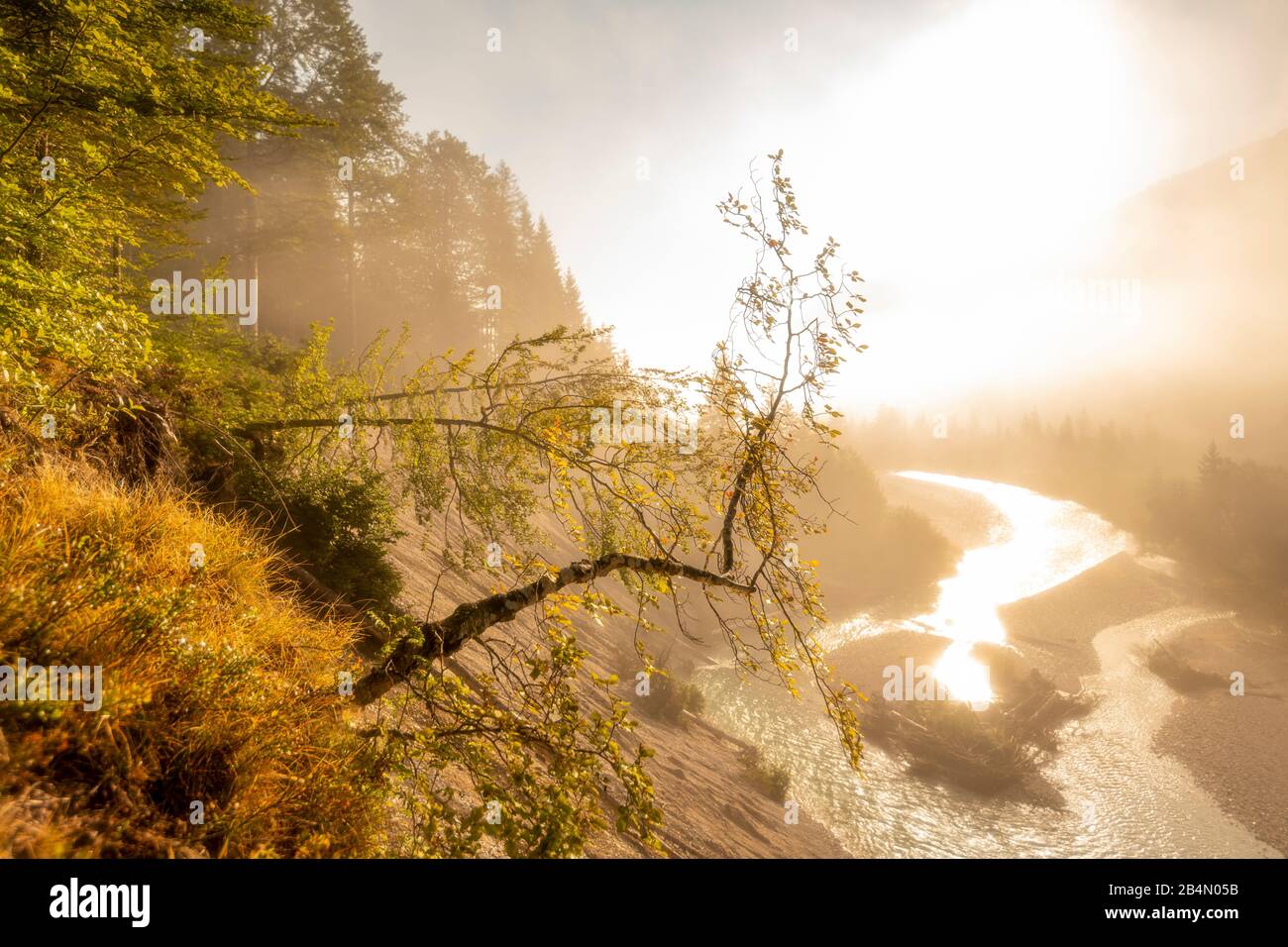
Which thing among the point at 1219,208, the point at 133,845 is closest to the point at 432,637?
the point at 133,845

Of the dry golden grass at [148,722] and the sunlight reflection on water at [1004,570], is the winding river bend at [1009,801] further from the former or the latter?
the dry golden grass at [148,722]

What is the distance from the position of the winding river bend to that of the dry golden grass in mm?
15657

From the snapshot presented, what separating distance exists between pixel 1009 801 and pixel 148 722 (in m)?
24.1

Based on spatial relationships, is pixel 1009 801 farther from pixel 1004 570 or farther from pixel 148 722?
pixel 1004 570

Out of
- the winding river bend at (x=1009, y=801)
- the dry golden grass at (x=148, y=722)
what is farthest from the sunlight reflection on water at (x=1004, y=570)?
the dry golden grass at (x=148, y=722)

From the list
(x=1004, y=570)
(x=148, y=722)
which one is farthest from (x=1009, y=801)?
(x=1004, y=570)

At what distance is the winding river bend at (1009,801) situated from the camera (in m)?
15.3

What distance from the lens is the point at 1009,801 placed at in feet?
57.8

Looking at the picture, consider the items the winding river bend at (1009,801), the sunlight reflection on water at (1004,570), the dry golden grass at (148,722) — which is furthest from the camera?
the sunlight reflection on water at (1004,570)

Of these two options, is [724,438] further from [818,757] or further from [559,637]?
[818,757]

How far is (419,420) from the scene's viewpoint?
483 cm

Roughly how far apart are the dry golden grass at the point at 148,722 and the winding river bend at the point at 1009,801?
51.4ft

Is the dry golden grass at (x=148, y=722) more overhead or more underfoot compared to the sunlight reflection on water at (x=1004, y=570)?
more overhead
